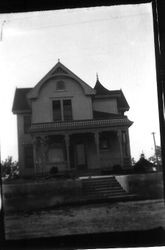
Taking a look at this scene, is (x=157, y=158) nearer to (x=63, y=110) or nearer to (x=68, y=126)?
(x=68, y=126)

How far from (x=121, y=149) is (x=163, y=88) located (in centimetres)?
125

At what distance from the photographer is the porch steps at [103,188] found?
379 centimetres

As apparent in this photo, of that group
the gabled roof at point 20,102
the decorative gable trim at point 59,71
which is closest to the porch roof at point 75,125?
the gabled roof at point 20,102

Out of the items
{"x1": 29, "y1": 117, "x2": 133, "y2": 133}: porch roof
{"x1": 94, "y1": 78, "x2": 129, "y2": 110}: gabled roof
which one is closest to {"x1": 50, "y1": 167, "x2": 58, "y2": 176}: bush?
{"x1": 29, "y1": 117, "x2": 133, "y2": 133}: porch roof

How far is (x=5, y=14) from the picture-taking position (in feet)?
10.6

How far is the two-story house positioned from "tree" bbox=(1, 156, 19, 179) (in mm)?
95

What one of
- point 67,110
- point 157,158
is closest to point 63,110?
point 67,110

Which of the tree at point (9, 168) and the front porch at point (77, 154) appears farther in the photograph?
the front porch at point (77, 154)

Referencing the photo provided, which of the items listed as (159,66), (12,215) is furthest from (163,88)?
(12,215)

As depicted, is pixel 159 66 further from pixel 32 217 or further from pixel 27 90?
pixel 32 217

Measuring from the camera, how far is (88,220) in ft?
11.1

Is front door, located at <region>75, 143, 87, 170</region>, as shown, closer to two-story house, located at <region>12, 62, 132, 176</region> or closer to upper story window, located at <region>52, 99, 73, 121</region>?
two-story house, located at <region>12, 62, 132, 176</region>

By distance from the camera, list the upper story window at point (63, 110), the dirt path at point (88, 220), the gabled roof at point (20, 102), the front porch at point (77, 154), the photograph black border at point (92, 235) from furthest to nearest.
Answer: the upper story window at point (63, 110)
the front porch at point (77, 154)
the gabled roof at point (20, 102)
the dirt path at point (88, 220)
the photograph black border at point (92, 235)

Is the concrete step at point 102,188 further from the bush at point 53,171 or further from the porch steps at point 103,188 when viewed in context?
the bush at point 53,171
